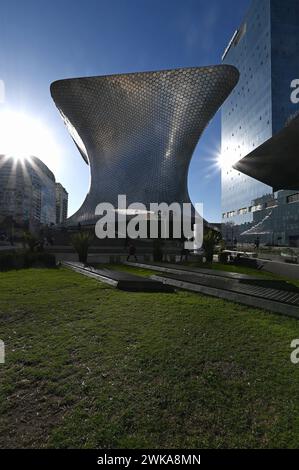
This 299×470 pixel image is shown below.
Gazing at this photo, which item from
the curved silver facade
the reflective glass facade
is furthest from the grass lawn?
the reflective glass facade

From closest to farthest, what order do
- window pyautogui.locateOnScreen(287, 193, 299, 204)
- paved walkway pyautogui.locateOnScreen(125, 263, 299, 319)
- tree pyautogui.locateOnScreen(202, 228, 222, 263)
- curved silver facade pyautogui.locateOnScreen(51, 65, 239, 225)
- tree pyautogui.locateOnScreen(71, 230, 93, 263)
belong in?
1. paved walkway pyautogui.locateOnScreen(125, 263, 299, 319)
2. tree pyautogui.locateOnScreen(71, 230, 93, 263)
3. tree pyautogui.locateOnScreen(202, 228, 222, 263)
4. curved silver facade pyautogui.locateOnScreen(51, 65, 239, 225)
5. window pyautogui.locateOnScreen(287, 193, 299, 204)

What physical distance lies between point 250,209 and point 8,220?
61314 millimetres

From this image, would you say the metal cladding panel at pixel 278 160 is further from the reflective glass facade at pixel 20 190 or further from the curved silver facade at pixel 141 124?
the reflective glass facade at pixel 20 190

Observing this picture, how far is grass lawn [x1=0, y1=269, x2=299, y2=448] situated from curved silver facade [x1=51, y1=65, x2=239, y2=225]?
50140 millimetres

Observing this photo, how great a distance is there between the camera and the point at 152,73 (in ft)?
168

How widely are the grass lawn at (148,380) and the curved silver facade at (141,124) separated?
50.1 metres

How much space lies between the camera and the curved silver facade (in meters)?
50.6

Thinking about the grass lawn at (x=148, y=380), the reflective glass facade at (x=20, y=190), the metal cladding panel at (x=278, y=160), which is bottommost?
the grass lawn at (x=148, y=380)

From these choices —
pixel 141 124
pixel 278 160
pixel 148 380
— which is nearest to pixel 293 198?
pixel 141 124

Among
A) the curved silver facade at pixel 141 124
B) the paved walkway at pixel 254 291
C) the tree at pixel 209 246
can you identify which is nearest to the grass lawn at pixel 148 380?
the paved walkway at pixel 254 291

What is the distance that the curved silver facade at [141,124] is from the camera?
5059 centimetres

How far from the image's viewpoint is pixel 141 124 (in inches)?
2184

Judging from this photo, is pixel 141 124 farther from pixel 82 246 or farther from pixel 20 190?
pixel 20 190

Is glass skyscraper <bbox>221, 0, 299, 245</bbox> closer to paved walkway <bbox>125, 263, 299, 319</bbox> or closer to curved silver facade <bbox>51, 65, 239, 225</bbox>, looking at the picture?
curved silver facade <bbox>51, 65, 239, 225</bbox>
